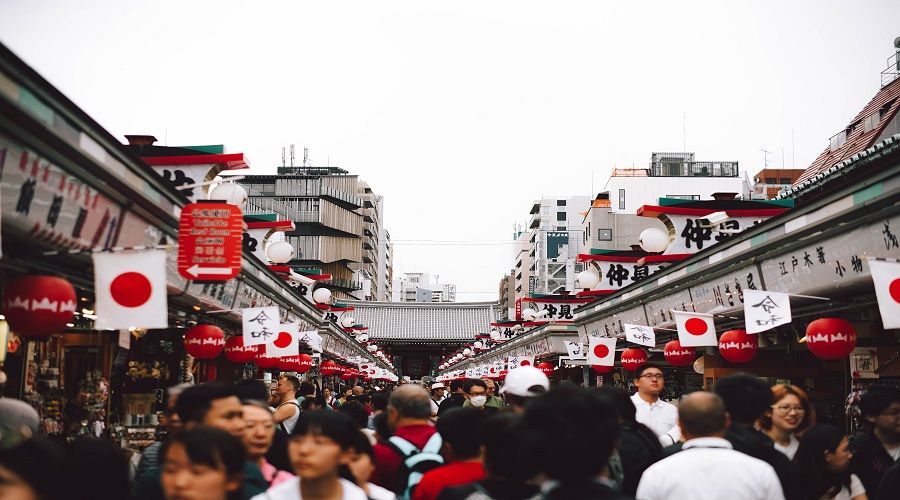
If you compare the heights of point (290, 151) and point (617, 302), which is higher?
point (290, 151)

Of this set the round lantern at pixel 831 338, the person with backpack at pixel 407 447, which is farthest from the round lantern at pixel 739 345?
the person with backpack at pixel 407 447

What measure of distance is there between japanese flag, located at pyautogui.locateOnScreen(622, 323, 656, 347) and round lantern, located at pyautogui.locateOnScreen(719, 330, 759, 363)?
338 centimetres

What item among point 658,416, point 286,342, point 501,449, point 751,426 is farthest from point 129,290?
point 286,342

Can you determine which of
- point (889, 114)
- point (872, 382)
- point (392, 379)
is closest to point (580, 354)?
point (872, 382)

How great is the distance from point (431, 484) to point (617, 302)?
17.6 metres

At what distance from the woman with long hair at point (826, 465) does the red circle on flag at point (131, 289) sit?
18.7 ft

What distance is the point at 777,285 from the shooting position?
497 inches

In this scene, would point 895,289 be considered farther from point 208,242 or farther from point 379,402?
point 208,242

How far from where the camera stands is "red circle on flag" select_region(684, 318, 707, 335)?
13.9 meters

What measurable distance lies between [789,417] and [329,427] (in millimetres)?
3937

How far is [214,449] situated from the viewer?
13.5 ft

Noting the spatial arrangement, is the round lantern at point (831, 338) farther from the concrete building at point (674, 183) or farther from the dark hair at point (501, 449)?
the concrete building at point (674, 183)

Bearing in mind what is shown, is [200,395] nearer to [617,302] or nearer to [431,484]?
[431,484]

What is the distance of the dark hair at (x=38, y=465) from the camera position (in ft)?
11.2
